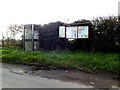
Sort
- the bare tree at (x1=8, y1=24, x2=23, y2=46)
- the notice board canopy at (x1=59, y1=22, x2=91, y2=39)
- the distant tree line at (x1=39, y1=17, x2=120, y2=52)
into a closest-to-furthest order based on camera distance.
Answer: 1. the distant tree line at (x1=39, y1=17, x2=120, y2=52)
2. the notice board canopy at (x1=59, y1=22, x2=91, y2=39)
3. the bare tree at (x1=8, y1=24, x2=23, y2=46)

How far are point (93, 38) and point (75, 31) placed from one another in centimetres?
145

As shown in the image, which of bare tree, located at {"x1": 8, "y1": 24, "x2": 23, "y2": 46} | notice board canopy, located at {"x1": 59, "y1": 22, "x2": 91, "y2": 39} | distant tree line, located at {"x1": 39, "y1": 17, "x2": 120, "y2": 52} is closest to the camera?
distant tree line, located at {"x1": 39, "y1": 17, "x2": 120, "y2": 52}

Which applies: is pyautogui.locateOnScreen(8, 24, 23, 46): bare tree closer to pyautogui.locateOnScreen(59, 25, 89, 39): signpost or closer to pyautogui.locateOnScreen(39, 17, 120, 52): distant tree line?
pyautogui.locateOnScreen(39, 17, 120, 52): distant tree line

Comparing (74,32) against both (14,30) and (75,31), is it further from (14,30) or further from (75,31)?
(14,30)

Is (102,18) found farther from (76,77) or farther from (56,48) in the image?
(76,77)

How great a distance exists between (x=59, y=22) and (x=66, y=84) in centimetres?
625

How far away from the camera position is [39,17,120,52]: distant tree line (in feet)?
23.7

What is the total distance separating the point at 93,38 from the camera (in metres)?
7.75

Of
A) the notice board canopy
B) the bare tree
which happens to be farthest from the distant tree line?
the bare tree

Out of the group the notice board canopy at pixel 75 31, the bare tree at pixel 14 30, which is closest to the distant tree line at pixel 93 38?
the notice board canopy at pixel 75 31

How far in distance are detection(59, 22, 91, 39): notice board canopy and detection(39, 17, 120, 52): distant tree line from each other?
330mm

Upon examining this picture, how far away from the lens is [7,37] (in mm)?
14055

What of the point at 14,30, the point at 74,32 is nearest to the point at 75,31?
the point at 74,32

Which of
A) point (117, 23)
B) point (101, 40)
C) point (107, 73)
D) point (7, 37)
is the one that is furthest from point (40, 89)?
point (7, 37)
